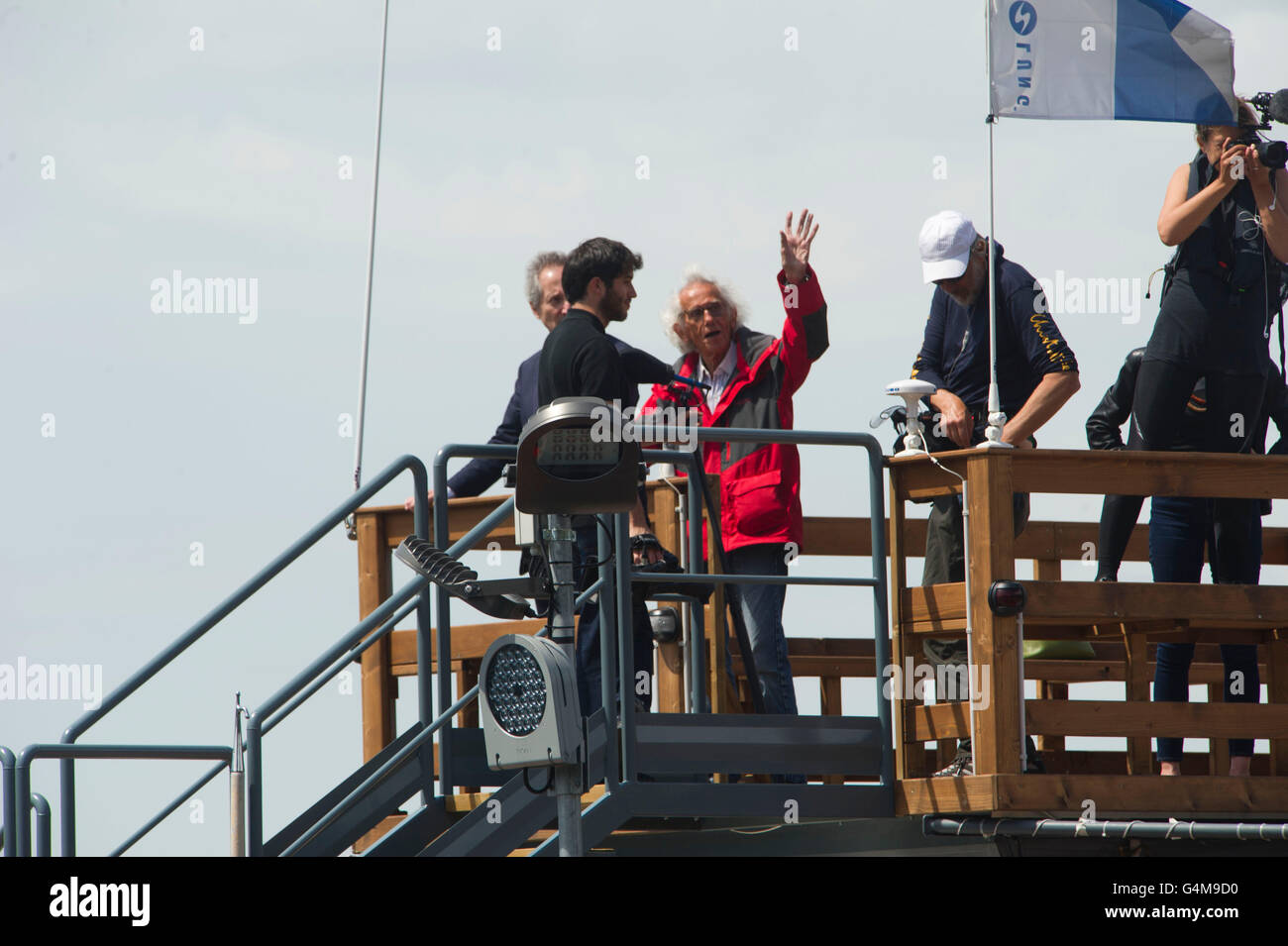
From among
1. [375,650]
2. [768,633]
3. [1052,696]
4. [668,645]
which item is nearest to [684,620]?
[668,645]

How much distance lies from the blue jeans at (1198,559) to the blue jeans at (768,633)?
4.63 ft

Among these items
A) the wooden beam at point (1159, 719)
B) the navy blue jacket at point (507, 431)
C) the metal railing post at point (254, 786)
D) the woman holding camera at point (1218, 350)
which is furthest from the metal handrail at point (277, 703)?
the woman holding camera at point (1218, 350)

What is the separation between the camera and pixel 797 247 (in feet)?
26.6

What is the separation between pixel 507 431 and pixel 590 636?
2.04 meters

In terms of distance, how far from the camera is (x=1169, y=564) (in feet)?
26.7

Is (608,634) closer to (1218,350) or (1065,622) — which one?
(1065,622)

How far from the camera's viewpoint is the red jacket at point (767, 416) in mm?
8086

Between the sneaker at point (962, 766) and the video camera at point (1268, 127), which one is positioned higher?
the video camera at point (1268, 127)

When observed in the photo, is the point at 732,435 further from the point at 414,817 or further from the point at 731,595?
the point at 414,817

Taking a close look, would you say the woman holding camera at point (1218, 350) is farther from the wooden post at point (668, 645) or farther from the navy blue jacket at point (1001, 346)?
the wooden post at point (668, 645)

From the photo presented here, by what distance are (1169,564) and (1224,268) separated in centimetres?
115

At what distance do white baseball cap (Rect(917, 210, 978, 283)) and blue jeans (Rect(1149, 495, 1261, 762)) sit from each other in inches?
46.3

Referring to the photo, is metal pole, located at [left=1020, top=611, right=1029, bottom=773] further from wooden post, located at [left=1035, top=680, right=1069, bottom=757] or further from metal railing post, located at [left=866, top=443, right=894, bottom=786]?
wooden post, located at [left=1035, top=680, right=1069, bottom=757]
